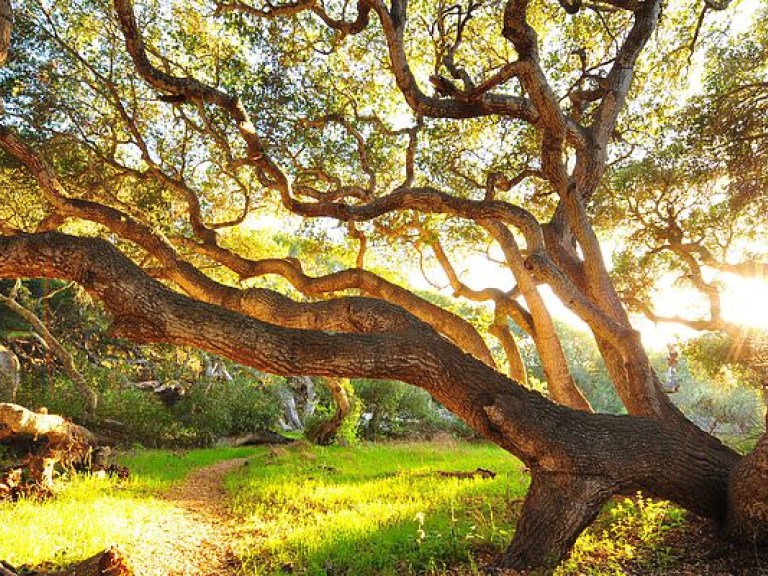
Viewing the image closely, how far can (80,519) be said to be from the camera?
6.53 m

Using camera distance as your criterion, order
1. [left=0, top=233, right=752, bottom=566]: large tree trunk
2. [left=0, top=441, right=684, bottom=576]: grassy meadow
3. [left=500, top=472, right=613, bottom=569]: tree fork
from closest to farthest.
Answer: [left=500, top=472, right=613, bottom=569]: tree fork < [left=0, top=233, right=752, bottom=566]: large tree trunk < [left=0, top=441, right=684, bottom=576]: grassy meadow

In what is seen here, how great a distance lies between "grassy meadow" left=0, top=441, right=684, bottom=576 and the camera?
4961mm

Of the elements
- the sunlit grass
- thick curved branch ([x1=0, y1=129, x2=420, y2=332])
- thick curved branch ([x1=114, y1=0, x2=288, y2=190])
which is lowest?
the sunlit grass

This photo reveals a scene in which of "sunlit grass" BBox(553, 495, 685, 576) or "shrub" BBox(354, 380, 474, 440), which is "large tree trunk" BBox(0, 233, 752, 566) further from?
"shrub" BBox(354, 380, 474, 440)

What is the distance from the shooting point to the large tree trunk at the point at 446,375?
4676 millimetres

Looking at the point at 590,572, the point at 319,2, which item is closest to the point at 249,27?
the point at 319,2

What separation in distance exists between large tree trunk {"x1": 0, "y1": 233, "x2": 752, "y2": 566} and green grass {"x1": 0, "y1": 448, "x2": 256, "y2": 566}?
2.85 meters

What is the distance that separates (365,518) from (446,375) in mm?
3107

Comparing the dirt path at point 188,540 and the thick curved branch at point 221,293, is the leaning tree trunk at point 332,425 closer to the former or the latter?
the dirt path at point 188,540

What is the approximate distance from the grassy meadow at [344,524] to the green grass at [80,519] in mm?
14

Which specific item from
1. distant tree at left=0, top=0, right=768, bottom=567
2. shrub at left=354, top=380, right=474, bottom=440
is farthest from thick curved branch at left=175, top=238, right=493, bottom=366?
shrub at left=354, top=380, right=474, bottom=440

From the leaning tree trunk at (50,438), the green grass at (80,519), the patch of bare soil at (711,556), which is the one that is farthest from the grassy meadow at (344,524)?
the leaning tree trunk at (50,438)

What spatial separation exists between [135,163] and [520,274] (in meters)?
11.2

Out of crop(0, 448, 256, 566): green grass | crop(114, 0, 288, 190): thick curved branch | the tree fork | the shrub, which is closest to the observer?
the tree fork
